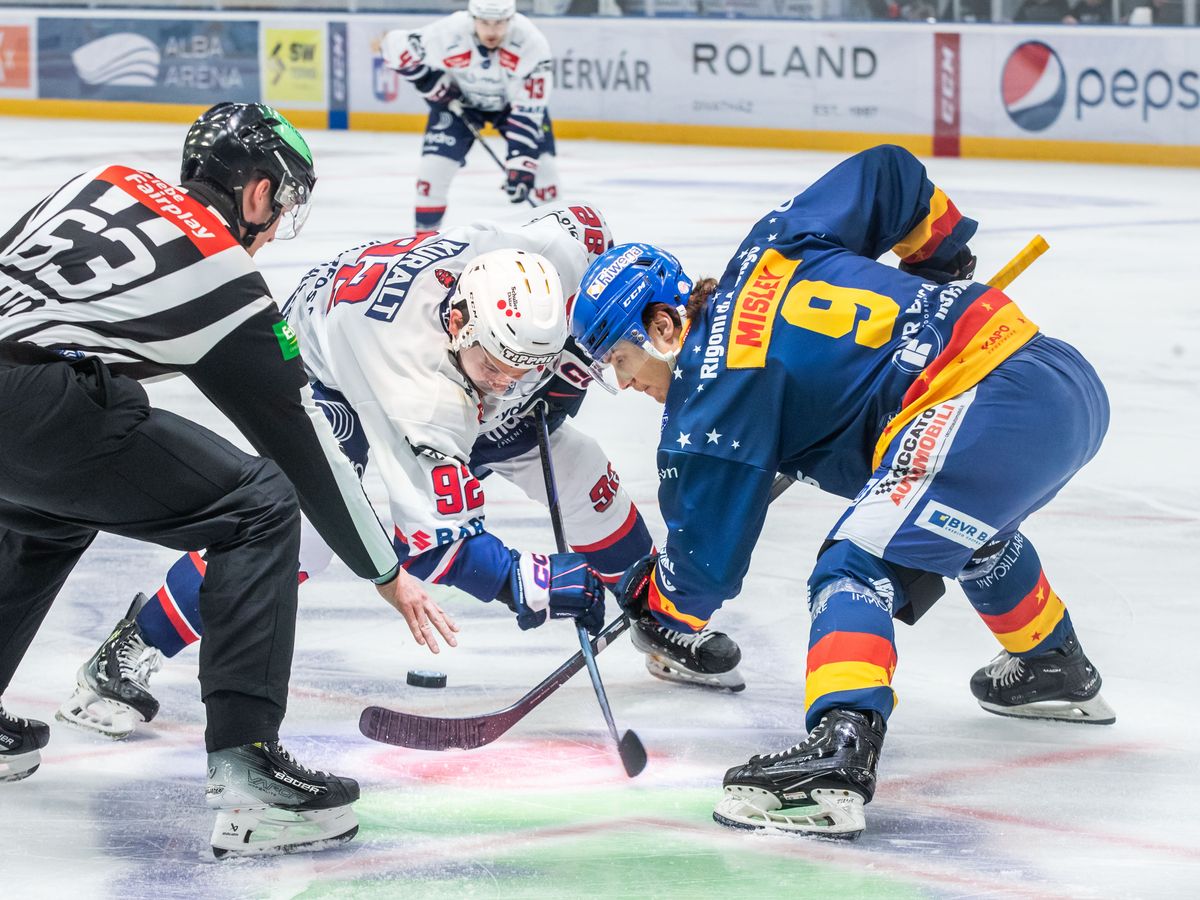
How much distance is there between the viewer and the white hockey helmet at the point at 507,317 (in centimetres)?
279

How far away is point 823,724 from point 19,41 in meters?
14.1

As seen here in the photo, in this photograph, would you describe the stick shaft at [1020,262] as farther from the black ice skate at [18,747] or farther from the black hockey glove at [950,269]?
the black ice skate at [18,747]

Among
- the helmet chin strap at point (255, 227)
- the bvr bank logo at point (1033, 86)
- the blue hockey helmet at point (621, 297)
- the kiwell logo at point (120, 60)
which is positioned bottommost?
the kiwell logo at point (120, 60)

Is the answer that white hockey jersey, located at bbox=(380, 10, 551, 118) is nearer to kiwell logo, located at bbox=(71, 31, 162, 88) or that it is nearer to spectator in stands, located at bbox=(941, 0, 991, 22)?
spectator in stands, located at bbox=(941, 0, 991, 22)

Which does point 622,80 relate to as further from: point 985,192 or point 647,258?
point 647,258

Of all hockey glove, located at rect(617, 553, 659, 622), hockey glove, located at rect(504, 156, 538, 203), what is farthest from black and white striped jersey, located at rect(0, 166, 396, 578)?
hockey glove, located at rect(504, 156, 538, 203)

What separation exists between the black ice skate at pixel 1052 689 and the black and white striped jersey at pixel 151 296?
1386mm

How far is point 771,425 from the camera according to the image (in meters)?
2.66

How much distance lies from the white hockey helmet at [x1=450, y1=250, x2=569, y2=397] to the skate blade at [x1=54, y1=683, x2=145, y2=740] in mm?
826

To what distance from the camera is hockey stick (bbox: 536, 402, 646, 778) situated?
9.30 feet

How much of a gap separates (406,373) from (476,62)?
695cm

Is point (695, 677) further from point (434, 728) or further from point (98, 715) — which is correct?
point (98, 715)

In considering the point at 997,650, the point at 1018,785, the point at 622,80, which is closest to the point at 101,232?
the point at 1018,785

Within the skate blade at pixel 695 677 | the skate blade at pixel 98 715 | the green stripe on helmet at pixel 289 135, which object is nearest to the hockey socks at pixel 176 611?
the skate blade at pixel 98 715
